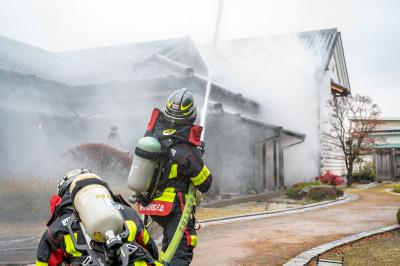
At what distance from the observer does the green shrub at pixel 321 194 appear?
523 inches

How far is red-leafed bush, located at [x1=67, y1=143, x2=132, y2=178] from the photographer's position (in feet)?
31.4

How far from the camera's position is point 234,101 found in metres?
15.8

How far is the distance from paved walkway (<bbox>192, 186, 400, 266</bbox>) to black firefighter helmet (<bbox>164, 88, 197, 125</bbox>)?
2353 mm

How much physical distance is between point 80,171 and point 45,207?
634 centimetres

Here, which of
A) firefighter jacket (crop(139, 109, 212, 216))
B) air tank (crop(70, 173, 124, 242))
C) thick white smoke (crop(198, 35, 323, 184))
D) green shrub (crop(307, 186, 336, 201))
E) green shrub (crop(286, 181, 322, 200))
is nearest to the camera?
air tank (crop(70, 173, 124, 242))

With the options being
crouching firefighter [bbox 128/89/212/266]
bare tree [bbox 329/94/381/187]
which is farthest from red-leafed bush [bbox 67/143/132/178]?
bare tree [bbox 329/94/381/187]

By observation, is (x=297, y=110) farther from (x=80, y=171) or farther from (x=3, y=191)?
(x=80, y=171)

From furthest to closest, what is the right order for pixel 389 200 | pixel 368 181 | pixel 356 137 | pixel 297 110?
1. pixel 368 181
2. pixel 356 137
3. pixel 297 110
4. pixel 389 200

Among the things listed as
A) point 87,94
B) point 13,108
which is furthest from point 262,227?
point 87,94

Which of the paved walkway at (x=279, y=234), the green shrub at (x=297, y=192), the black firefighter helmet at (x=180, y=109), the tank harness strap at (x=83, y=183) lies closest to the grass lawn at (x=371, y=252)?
the paved walkway at (x=279, y=234)

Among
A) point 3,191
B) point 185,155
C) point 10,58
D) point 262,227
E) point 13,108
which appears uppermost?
point 10,58

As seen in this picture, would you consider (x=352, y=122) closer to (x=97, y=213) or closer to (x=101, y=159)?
(x=101, y=159)

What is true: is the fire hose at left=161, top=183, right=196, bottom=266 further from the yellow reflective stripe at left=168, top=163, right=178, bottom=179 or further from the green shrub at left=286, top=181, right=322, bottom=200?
the green shrub at left=286, top=181, right=322, bottom=200

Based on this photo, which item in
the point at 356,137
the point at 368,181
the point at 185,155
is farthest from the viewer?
the point at 368,181
